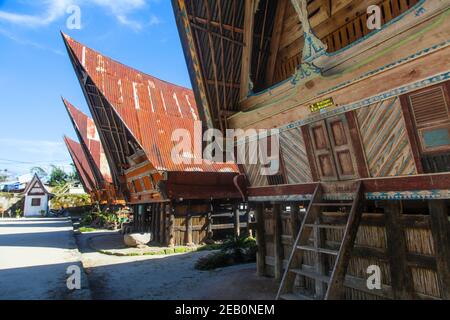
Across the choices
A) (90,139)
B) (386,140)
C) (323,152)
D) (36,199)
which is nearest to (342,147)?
(323,152)

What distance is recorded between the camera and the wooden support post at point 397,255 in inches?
→ 171

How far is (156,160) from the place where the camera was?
13484 mm

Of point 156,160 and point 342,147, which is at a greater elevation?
point 156,160

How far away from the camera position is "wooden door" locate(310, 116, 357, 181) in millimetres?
4844

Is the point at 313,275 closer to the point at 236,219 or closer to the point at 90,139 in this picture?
the point at 236,219

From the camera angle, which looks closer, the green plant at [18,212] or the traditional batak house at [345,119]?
the traditional batak house at [345,119]

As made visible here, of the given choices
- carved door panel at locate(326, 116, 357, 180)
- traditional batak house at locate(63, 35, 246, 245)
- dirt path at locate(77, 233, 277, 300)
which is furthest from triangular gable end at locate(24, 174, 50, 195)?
carved door panel at locate(326, 116, 357, 180)

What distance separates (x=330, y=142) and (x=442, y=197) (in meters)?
1.84

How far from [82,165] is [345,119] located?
36.9 m

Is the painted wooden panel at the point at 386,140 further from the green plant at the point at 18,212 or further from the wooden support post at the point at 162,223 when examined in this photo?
the green plant at the point at 18,212

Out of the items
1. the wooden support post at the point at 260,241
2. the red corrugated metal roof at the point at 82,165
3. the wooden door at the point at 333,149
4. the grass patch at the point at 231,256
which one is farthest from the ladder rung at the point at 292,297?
the red corrugated metal roof at the point at 82,165

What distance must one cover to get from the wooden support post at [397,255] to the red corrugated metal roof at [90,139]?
1014 inches

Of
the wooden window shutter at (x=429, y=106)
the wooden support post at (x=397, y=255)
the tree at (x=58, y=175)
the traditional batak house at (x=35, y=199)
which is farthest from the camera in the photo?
the tree at (x=58, y=175)

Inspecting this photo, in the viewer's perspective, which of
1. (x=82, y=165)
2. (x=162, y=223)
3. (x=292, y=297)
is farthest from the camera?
(x=82, y=165)
